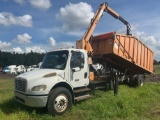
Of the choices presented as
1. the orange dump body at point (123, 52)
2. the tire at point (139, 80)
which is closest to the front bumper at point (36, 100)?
the orange dump body at point (123, 52)

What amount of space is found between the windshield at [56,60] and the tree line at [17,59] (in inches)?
3868

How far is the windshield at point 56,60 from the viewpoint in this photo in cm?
940

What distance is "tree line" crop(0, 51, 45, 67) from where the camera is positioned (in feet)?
357

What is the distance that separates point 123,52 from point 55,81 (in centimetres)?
603

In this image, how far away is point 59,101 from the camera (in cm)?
866

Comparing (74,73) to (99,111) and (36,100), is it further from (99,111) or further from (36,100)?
(36,100)

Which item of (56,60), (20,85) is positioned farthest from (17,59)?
(20,85)

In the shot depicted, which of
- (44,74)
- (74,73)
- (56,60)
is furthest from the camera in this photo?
(56,60)

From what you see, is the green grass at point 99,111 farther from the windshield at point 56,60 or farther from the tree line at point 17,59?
the tree line at point 17,59

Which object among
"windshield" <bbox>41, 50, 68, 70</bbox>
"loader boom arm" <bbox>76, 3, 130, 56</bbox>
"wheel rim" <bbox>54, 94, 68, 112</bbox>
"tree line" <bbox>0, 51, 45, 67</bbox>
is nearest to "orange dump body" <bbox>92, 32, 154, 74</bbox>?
"loader boom arm" <bbox>76, 3, 130, 56</bbox>

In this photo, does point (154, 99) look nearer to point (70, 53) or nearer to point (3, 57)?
point (70, 53)

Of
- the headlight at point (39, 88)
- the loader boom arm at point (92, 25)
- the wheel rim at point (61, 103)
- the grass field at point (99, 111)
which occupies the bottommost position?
the grass field at point (99, 111)

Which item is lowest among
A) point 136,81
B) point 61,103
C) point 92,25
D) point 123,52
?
point 61,103

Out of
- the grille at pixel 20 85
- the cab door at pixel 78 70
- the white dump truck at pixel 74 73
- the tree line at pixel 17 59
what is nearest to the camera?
the white dump truck at pixel 74 73
